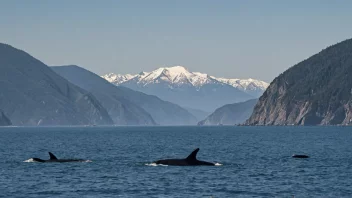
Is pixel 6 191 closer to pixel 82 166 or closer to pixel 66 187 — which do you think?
pixel 66 187

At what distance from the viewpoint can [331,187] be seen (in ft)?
230

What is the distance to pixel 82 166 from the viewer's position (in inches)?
3543

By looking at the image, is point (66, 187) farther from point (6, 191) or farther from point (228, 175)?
point (228, 175)

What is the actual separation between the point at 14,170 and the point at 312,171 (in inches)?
1326

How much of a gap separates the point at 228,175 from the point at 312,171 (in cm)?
1210

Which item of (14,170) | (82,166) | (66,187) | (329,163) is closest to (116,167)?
(82,166)

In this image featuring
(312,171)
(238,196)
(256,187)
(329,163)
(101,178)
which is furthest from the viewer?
(329,163)

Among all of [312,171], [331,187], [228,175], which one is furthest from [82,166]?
[331,187]

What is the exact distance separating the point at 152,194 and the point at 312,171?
2808 centimetres

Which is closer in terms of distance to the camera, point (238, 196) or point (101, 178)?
point (238, 196)

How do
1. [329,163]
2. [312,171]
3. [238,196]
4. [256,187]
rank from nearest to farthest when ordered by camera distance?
[238,196] → [256,187] → [312,171] → [329,163]

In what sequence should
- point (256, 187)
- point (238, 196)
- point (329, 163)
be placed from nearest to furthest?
point (238, 196)
point (256, 187)
point (329, 163)

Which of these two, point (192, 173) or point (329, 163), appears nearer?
point (192, 173)

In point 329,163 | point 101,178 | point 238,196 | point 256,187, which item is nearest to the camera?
point 238,196
